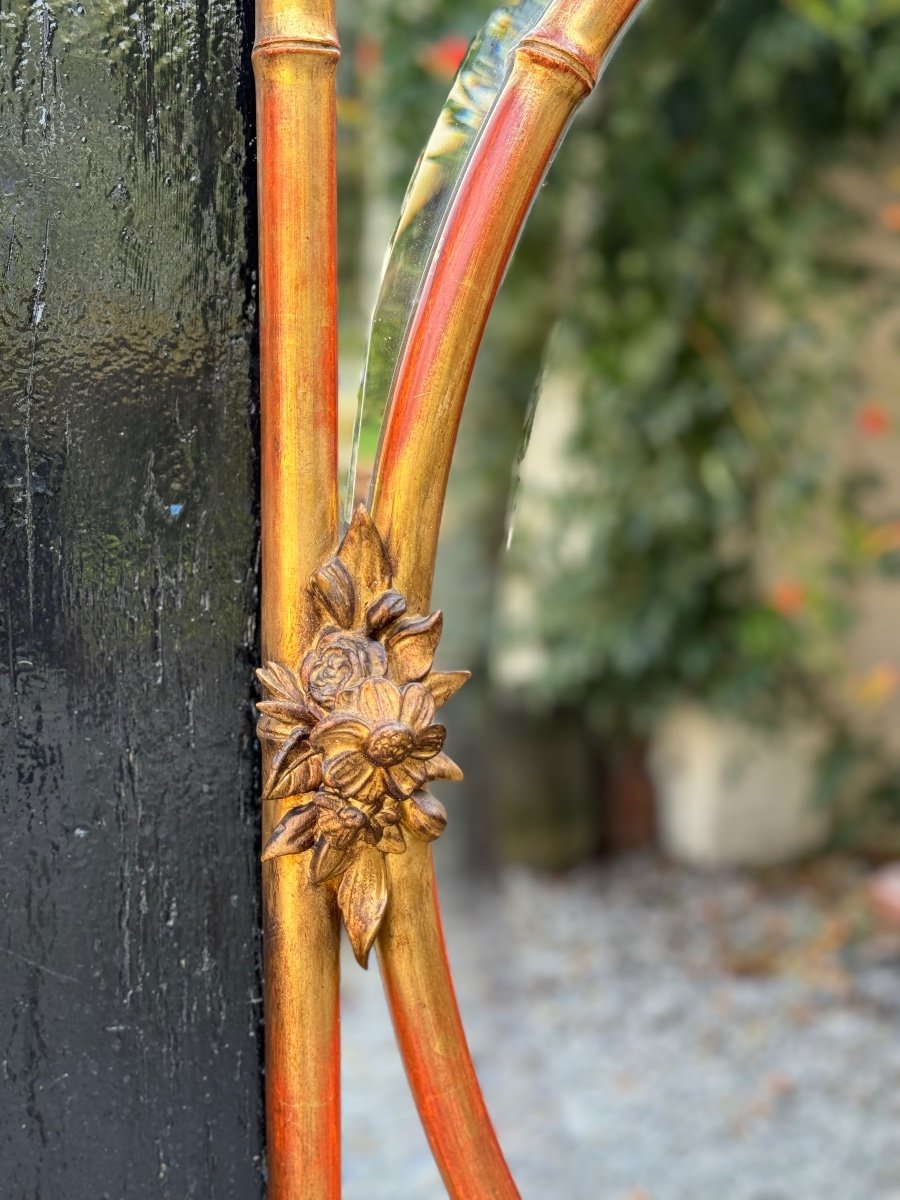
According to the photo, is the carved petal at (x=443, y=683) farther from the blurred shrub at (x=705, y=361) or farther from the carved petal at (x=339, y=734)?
the blurred shrub at (x=705, y=361)

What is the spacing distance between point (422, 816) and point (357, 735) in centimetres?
5

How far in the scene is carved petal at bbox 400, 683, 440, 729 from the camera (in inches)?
21.2

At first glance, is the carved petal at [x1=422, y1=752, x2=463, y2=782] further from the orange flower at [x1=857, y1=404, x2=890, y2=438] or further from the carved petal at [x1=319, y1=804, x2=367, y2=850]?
the orange flower at [x1=857, y1=404, x2=890, y2=438]

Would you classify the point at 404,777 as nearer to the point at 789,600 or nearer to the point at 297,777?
the point at 297,777

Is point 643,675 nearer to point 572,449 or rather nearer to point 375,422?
point 572,449

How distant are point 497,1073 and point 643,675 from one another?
5.92 ft

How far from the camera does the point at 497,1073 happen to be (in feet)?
10.8

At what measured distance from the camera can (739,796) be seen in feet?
17.0

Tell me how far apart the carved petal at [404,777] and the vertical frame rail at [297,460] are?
56 millimetres

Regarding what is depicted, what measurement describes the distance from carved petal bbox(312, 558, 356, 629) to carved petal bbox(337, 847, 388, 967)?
0.10 m

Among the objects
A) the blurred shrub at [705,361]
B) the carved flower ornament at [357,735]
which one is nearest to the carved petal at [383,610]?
the carved flower ornament at [357,735]

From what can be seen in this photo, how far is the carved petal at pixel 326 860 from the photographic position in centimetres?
54

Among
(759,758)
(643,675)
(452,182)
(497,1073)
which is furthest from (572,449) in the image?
(452,182)

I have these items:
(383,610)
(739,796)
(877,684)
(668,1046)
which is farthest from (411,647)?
(739,796)
